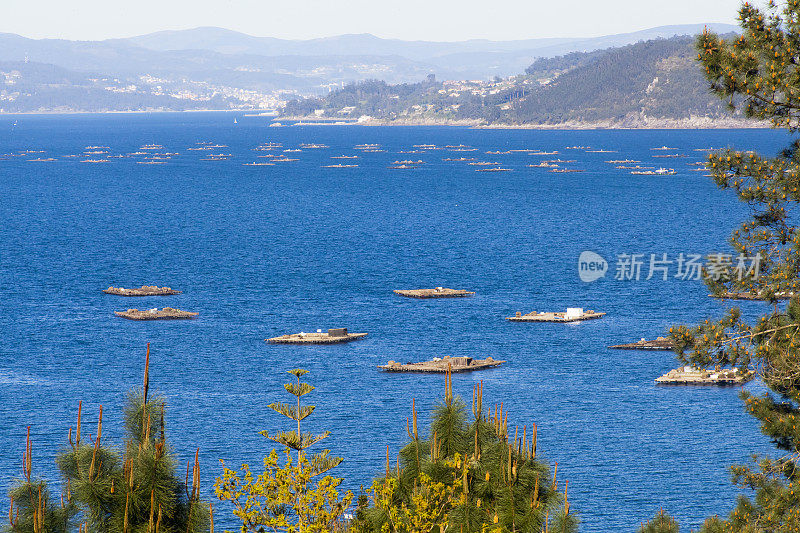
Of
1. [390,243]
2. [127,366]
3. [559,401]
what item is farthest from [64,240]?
[559,401]

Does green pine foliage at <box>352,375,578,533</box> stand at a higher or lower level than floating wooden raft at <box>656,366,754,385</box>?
higher

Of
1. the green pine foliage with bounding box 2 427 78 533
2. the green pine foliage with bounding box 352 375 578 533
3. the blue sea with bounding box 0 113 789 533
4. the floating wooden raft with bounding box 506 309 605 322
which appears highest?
the green pine foliage with bounding box 2 427 78 533

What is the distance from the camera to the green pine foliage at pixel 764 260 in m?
29.6

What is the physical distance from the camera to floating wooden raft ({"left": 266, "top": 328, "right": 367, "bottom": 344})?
95.3m

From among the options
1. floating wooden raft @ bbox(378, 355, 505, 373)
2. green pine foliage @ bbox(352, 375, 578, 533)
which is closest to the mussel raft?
floating wooden raft @ bbox(378, 355, 505, 373)

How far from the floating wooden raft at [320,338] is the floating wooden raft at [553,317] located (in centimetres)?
1701

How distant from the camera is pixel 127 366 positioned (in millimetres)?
87375

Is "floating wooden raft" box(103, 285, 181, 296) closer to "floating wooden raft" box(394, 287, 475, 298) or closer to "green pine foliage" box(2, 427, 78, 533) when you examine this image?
"floating wooden raft" box(394, 287, 475, 298)

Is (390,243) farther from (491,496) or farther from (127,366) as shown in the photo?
(491,496)

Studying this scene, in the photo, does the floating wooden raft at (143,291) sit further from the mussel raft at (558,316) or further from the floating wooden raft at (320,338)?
the mussel raft at (558,316)

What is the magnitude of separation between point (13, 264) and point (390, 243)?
52.1 m

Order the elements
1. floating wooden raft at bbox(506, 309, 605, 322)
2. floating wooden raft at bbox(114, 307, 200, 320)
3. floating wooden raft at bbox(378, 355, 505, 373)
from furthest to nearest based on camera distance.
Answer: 1. floating wooden raft at bbox(114, 307, 200, 320)
2. floating wooden raft at bbox(506, 309, 605, 322)
3. floating wooden raft at bbox(378, 355, 505, 373)

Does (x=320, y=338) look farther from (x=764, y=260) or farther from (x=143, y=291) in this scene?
(x=764, y=260)

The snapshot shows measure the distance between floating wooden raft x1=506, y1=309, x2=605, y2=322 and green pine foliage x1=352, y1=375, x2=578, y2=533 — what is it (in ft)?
260
